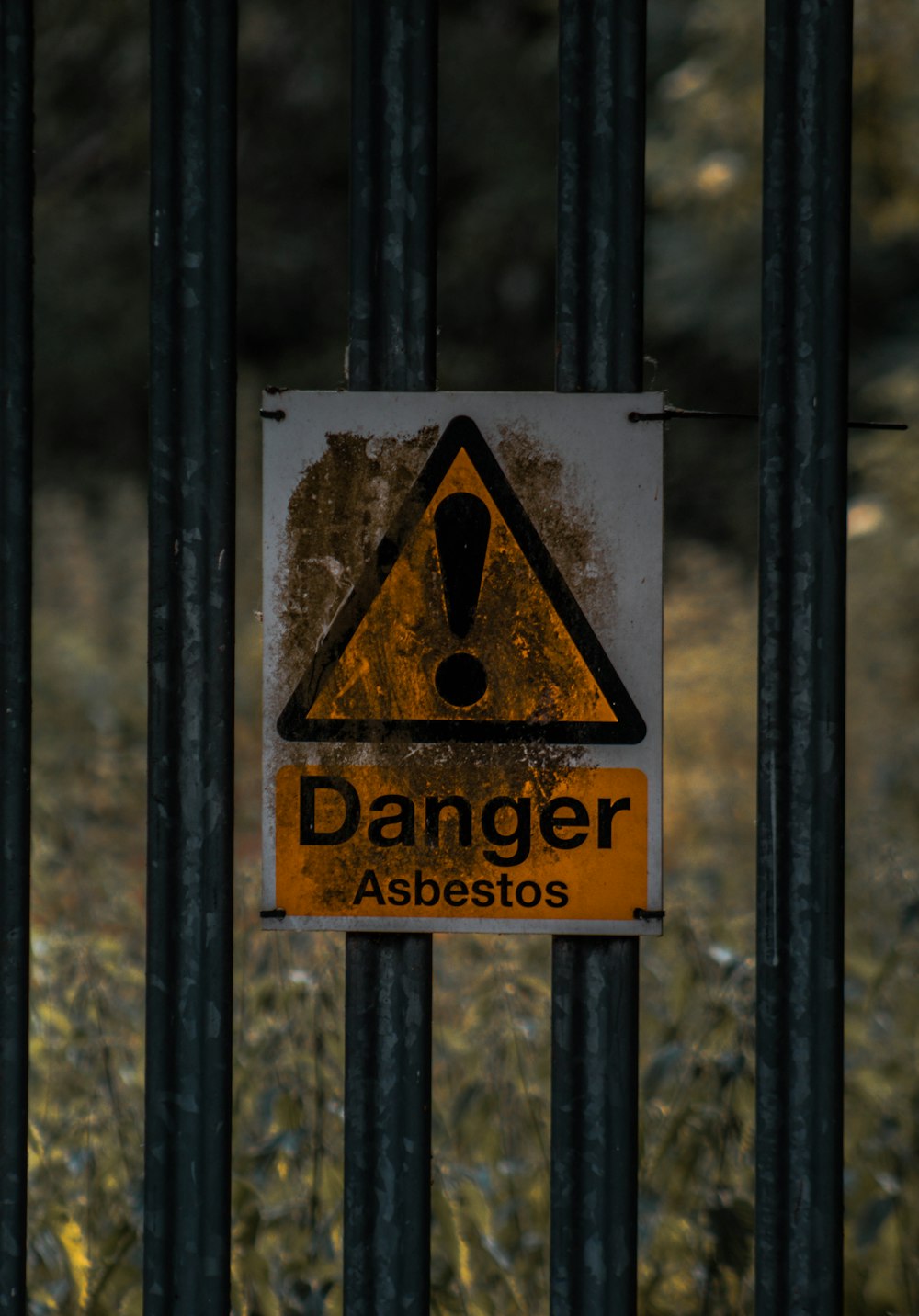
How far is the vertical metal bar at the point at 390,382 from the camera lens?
1.17m

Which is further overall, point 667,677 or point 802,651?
point 667,677

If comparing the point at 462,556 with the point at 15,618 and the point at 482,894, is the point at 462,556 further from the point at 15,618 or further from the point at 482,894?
the point at 15,618

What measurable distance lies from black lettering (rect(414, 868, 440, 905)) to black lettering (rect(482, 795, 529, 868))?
5cm

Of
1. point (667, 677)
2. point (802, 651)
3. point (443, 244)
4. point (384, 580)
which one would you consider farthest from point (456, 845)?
point (443, 244)

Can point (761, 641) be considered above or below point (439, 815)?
above

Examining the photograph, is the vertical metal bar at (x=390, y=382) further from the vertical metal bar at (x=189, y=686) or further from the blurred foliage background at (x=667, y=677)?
the blurred foliage background at (x=667, y=677)

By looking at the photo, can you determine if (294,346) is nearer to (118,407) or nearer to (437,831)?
(118,407)

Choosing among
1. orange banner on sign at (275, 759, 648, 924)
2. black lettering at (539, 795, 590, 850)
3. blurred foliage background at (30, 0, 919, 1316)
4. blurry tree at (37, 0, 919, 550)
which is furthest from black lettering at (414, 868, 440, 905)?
blurry tree at (37, 0, 919, 550)

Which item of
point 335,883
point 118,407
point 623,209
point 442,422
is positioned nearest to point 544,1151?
point 335,883

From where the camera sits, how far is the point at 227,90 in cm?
120

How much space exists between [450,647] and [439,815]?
0.51ft

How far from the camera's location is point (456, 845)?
3.85 ft

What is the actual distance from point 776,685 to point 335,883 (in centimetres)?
45

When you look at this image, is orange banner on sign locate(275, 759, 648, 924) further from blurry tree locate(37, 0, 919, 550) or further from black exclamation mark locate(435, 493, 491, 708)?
blurry tree locate(37, 0, 919, 550)
